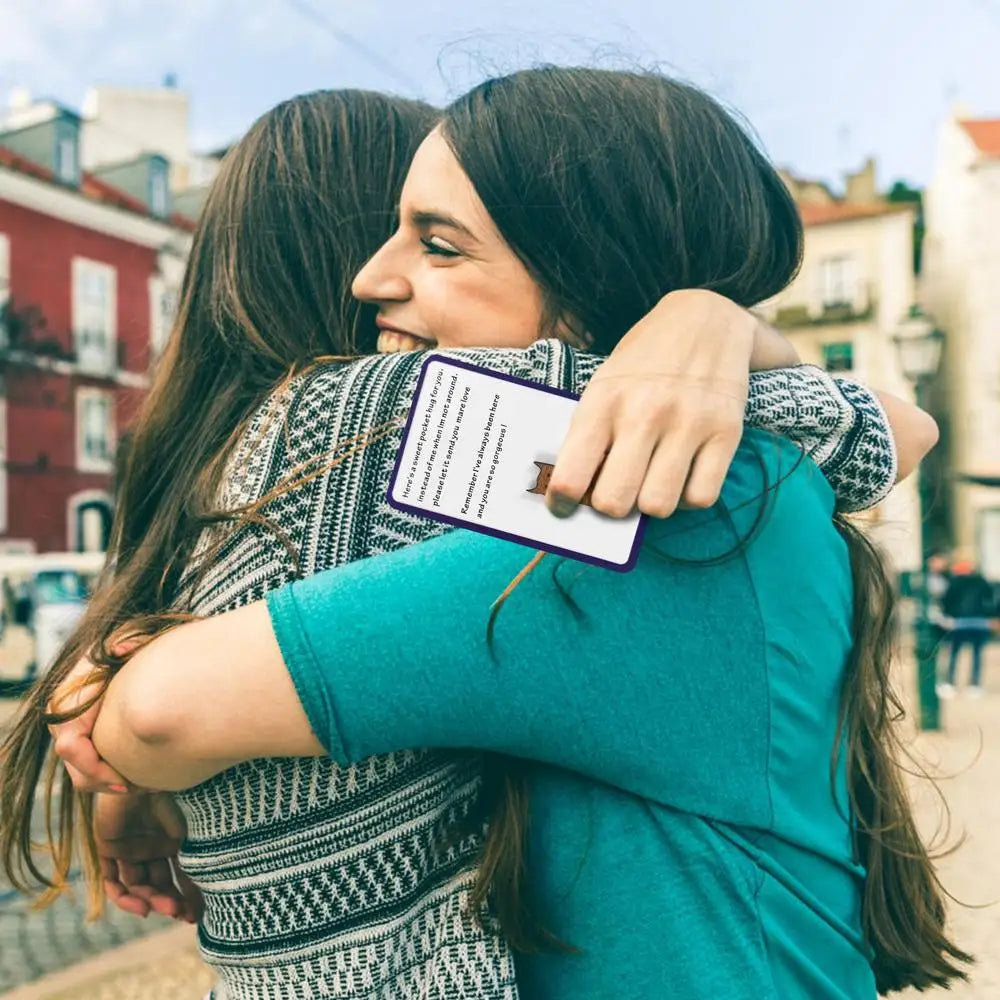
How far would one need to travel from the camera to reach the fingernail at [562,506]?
0.90 metres

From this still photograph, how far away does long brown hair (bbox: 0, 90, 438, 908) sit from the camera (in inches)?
48.8

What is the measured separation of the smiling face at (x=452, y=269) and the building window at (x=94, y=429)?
24.7m

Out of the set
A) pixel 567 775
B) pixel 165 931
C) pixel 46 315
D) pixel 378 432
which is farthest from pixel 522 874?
pixel 46 315

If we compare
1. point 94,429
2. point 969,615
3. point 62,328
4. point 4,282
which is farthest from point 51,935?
point 94,429

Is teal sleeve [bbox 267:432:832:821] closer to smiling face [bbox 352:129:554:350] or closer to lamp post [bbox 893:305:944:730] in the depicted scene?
smiling face [bbox 352:129:554:350]

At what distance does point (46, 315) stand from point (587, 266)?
25.0 metres

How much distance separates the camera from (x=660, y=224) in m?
1.18

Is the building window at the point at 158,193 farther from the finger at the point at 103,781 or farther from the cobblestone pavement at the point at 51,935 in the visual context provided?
the finger at the point at 103,781

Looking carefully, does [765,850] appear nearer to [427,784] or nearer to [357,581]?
[427,784]

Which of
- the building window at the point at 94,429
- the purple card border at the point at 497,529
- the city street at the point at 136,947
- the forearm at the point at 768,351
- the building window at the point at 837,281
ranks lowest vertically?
the city street at the point at 136,947

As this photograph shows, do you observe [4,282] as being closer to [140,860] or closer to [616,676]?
[140,860]

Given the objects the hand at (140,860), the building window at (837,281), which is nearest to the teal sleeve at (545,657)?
the hand at (140,860)

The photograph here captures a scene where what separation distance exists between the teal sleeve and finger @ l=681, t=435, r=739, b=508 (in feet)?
0.20

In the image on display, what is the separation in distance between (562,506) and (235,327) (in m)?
0.63
